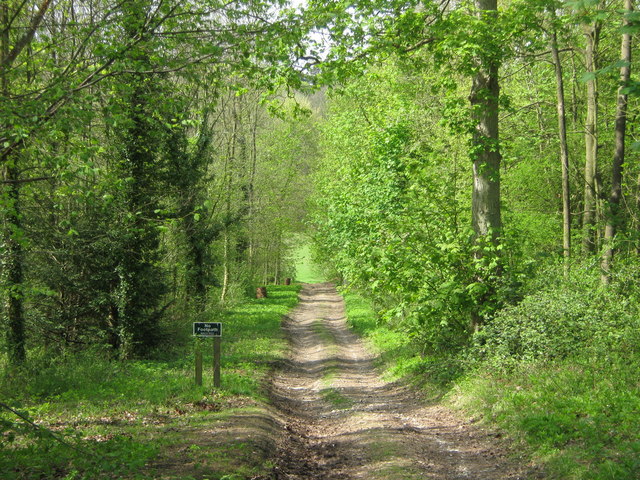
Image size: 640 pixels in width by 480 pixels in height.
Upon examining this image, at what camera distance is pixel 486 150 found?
498 inches

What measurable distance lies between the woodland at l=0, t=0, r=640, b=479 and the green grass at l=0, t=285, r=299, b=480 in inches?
5.1

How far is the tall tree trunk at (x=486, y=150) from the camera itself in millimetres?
12266

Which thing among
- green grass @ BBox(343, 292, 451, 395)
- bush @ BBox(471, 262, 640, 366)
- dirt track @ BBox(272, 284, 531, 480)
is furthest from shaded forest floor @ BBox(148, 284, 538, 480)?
bush @ BBox(471, 262, 640, 366)

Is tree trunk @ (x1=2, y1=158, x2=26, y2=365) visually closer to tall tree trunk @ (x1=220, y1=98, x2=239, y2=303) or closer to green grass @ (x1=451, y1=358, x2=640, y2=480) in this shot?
green grass @ (x1=451, y1=358, x2=640, y2=480)

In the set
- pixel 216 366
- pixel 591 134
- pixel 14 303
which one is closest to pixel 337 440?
pixel 216 366

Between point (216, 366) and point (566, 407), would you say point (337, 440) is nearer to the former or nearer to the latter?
point (216, 366)

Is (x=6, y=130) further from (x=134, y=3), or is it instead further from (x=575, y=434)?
(x=575, y=434)

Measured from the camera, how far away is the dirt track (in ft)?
24.3

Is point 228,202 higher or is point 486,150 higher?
point 228,202

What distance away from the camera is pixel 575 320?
10.4 metres

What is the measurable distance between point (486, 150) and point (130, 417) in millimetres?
9128

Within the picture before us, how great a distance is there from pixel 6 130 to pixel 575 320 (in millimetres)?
9713

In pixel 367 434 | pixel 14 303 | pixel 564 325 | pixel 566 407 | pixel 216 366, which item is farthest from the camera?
pixel 14 303

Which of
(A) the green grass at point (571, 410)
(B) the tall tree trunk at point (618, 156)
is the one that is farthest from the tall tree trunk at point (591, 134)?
(A) the green grass at point (571, 410)
